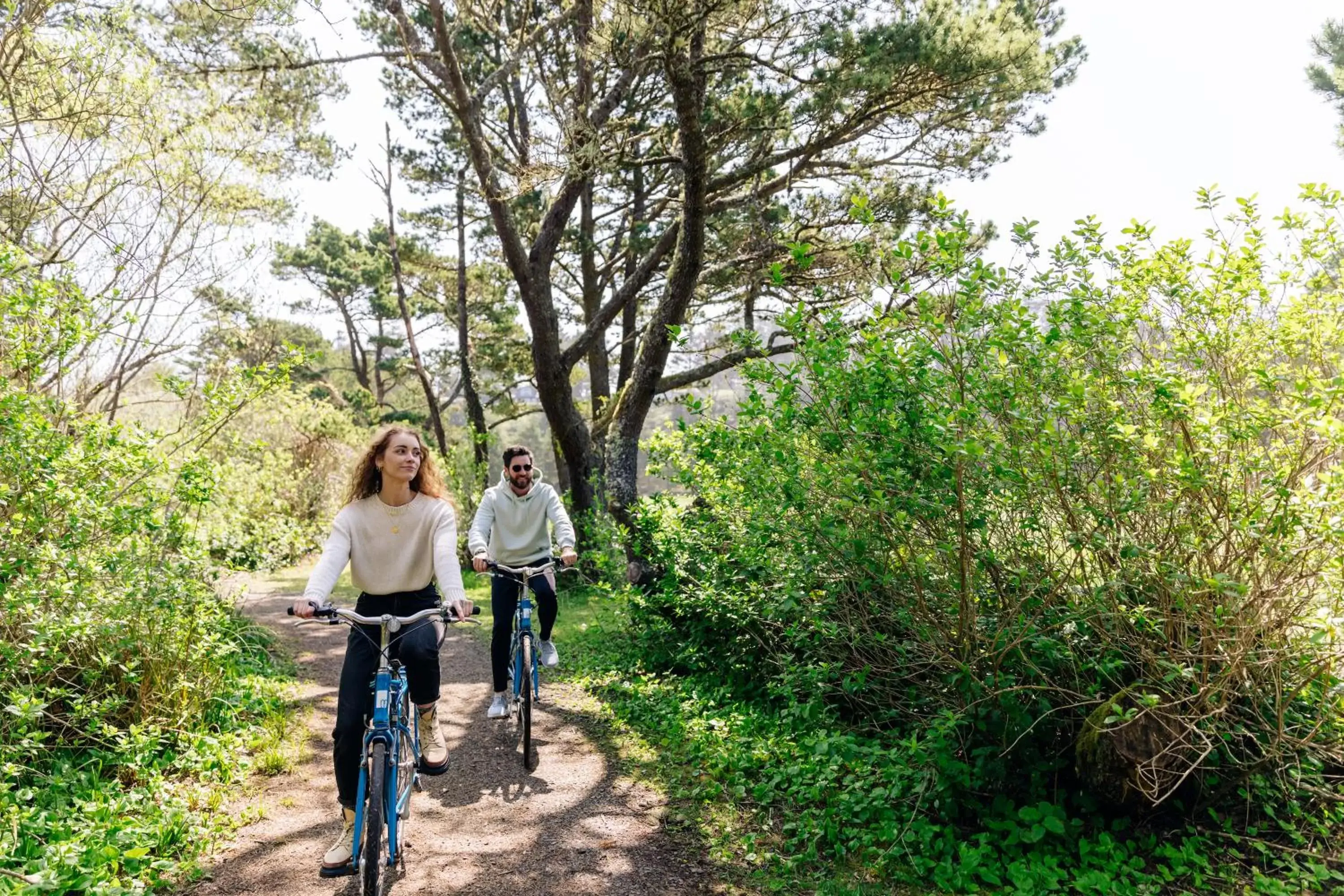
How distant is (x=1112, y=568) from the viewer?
3863 millimetres

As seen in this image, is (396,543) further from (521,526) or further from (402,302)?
(402,302)

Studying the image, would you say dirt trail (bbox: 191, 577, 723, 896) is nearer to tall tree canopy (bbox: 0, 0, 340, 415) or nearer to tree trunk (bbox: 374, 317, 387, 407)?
tall tree canopy (bbox: 0, 0, 340, 415)

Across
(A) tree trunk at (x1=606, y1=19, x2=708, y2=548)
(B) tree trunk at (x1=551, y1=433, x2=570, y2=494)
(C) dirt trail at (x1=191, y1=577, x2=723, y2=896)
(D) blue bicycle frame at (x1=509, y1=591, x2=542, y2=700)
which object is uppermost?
(A) tree trunk at (x1=606, y1=19, x2=708, y2=548)

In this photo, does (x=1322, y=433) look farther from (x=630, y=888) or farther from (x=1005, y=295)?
(x=630, y=888)

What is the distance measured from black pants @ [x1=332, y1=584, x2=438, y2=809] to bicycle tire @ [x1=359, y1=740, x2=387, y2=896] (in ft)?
0.66

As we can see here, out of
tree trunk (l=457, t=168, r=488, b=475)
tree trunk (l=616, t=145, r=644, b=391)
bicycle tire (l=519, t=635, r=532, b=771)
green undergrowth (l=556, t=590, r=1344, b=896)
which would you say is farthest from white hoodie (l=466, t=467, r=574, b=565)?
tree trunk (l=457, t=168, r=488, b=475)

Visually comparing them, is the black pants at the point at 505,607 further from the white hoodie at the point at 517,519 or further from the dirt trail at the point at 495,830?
the dirt trail at the point at 495,830

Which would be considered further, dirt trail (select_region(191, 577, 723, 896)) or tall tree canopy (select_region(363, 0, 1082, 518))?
tall tree canopy (select_region(363, 0, 1082, 518))

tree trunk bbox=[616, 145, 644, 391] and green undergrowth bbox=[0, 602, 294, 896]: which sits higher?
tree trunk bbox=[616, 145, 644, 391]

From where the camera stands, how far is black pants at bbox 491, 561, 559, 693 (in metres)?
6.06

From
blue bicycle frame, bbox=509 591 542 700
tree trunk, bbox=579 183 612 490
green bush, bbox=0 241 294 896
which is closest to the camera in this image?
green bush, bbox=0 241 294 896

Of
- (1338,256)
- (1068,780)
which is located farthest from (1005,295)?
(1068,780)

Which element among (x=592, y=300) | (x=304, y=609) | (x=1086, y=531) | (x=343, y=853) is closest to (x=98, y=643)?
(x=343, y=853)

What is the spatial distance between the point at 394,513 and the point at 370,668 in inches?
32.1
